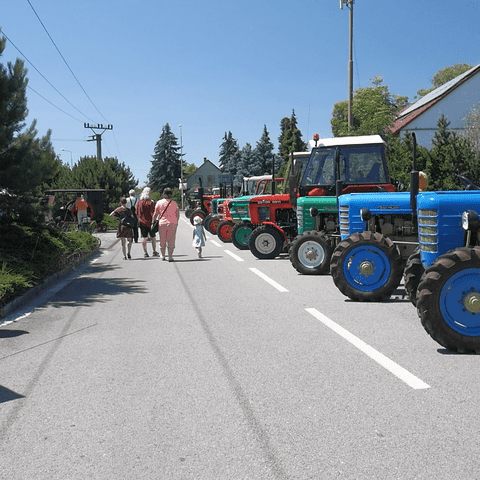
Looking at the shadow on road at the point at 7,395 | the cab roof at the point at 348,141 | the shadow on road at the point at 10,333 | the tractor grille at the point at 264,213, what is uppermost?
the cab roof at the point at 348,141

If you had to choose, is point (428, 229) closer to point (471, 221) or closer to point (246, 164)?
point (471, 221)

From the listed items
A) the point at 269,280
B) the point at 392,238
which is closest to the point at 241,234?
the point at 269,280

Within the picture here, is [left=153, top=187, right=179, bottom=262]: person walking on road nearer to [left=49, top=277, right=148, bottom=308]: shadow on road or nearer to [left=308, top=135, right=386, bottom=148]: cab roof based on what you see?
[left=49, top=277, right=148, bottom=308]: shadow on road

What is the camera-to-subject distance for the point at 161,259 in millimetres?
16812

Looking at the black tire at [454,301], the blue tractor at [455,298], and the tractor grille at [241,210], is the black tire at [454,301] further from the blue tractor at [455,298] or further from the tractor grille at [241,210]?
the tractor grille at [241,210]

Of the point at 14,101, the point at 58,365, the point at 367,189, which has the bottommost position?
the point at 58,365

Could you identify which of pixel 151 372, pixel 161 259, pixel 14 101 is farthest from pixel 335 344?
pixel 161 259

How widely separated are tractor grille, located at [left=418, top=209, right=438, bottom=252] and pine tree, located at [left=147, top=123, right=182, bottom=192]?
92625 mm

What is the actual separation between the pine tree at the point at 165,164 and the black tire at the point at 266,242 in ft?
274

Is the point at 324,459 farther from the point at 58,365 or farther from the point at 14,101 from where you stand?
the point at 14,101

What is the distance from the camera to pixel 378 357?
5824mm

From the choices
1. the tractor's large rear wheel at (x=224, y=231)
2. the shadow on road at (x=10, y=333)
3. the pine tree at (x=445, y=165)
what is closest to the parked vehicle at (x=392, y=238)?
the shadow on road at (x=10, y=333)

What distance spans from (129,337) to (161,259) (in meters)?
9.90

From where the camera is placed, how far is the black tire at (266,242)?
1588 cm
